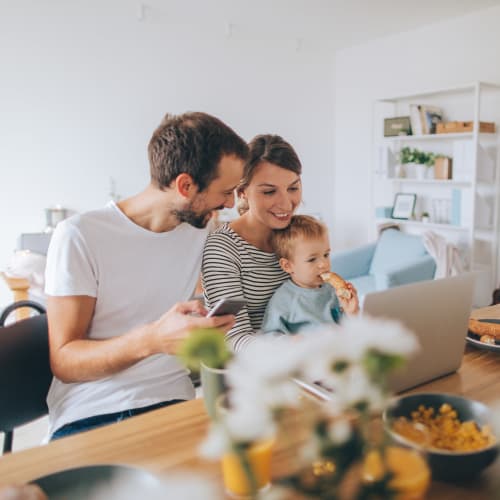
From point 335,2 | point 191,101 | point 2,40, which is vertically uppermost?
point 335,2

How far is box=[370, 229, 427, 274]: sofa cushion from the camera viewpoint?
4.44m

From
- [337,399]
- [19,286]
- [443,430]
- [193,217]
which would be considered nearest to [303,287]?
[193,217]

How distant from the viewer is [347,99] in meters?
6.09

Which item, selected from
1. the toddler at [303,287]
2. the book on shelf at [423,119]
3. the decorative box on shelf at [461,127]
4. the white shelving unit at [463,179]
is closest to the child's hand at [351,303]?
the toddler at [303,287]

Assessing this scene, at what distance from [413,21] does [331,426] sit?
5349mm

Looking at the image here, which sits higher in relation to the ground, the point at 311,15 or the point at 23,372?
the point at 311,15

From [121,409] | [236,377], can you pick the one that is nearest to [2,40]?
[121,409]

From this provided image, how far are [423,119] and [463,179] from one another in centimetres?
72

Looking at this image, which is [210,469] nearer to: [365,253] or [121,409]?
[121,409]

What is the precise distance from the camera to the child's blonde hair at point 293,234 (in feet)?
5.00

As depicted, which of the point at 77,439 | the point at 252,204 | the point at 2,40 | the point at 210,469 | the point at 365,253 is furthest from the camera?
the point at 365,253

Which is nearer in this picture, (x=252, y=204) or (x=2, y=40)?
(x=252, y=204)

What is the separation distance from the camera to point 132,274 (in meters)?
1.42

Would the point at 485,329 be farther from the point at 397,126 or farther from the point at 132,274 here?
the point at 397,126
